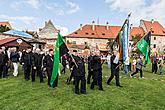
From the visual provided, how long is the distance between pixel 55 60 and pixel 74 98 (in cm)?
256

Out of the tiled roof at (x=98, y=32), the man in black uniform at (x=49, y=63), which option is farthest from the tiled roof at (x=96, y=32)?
the man in black uniform at (x=49, y=63)

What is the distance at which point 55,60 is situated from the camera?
12.5m

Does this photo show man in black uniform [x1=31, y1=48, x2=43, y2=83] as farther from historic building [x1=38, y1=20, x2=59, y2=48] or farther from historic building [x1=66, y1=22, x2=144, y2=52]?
historic building [x1=66, y1=22, x2=144, y2=52]

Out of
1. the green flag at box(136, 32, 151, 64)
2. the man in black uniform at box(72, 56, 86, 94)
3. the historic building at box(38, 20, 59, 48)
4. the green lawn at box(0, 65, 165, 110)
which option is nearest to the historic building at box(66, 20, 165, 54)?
the historic building at box(38, 20, 59, 48)

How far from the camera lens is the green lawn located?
9641 mm

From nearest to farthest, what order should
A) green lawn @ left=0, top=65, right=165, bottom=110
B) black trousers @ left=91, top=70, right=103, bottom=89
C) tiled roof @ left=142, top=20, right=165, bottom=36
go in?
green lawn @ left=0, top=65, right=165, bottom=110, black trousers @ left=91, top=70, right=103, bottom=89, tiled roof @ left=142, top=20, right=165, bottom=36

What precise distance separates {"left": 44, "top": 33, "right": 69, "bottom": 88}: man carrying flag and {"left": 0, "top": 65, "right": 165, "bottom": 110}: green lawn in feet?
1.66

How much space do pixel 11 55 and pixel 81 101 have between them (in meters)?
8.28

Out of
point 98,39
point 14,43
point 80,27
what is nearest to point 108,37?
point 98,39

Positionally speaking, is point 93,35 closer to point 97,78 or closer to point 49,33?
point 49,33

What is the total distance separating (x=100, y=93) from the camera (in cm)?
1182

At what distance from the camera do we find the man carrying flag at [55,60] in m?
12.4

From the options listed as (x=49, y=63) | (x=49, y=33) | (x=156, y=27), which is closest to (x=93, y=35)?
(x=49, y=33)

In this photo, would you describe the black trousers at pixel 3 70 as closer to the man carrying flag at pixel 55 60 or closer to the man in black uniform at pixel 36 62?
the man in black uniform at pixel 36 62
